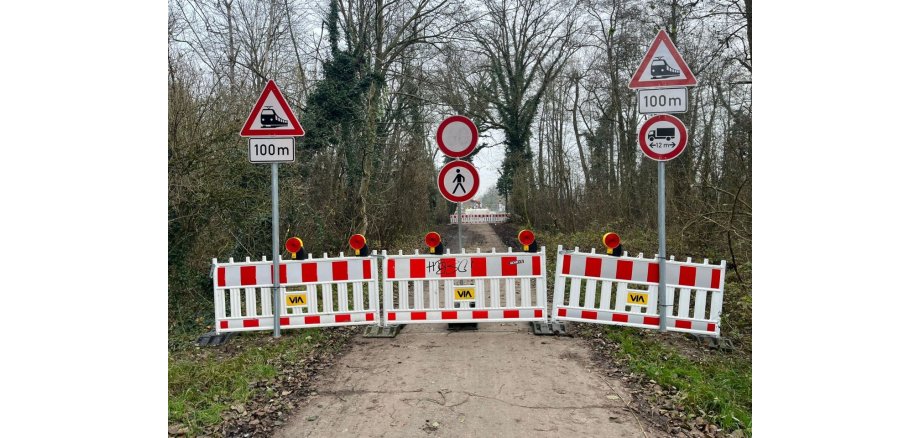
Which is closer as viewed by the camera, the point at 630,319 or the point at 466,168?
the point at 630,319

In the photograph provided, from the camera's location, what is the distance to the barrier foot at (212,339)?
692 cm

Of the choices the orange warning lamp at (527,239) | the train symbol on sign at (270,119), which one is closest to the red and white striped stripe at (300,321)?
the orange warning lamp at (527,239)

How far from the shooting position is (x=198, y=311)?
8.44 metres

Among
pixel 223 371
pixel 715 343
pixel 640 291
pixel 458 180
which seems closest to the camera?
pixel 223 371

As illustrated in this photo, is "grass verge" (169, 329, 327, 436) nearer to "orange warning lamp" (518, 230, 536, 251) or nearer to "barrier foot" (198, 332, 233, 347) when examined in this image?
"barrier foot" (198, 332, 233, 347)

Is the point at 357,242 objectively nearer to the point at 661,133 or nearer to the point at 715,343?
the point at 661,133

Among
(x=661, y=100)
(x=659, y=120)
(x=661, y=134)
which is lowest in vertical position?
(x=661, y=134)

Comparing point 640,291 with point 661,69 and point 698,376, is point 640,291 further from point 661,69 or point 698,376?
point 661,69

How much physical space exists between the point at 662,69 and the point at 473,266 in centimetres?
339

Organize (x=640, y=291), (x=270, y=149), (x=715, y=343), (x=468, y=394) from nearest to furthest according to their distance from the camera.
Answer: (x=468, y=394) → (x=715, y=343) → (x=270, y=149) → (x=640, y=291)

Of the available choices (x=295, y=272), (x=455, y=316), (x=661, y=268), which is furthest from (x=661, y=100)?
(x=295, y=272)

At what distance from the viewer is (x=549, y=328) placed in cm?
721

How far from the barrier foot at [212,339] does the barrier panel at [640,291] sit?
434cm

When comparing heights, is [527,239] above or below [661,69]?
below
